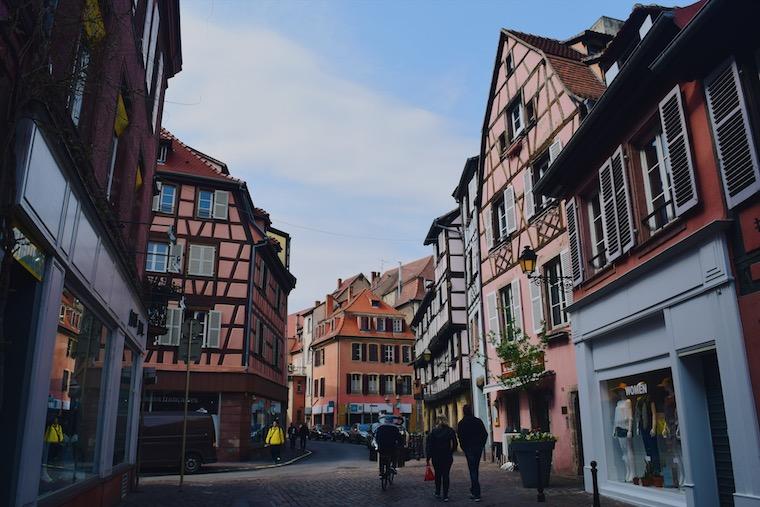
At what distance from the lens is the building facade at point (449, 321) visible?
27.8m

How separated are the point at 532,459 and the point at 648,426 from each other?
2.80 m

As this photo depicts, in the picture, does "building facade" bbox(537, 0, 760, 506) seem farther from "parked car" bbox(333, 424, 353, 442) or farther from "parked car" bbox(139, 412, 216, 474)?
"parked car" bbox(333, 424, 353, 442)

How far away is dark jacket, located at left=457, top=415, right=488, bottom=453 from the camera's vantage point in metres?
11.3

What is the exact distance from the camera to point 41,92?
16.7ft

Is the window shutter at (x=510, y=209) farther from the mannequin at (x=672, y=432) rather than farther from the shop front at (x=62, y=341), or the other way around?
the shop front at (x=62, y=341)

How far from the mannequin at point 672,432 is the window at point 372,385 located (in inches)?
1953

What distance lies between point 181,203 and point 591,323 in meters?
20.8

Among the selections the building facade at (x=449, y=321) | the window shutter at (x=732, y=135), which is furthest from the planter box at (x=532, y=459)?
the building facade at (x=449, y=321)

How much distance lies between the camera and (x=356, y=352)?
58656 mm

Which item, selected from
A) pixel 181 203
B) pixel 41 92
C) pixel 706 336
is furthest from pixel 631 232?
pixel 181 203

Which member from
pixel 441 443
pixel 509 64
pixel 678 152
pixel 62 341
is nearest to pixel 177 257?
pixel 509 64

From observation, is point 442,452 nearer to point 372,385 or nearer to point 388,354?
point 372,385

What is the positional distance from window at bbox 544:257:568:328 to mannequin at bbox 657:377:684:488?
20.0 feet

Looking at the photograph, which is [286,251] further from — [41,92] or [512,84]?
[41,92]
